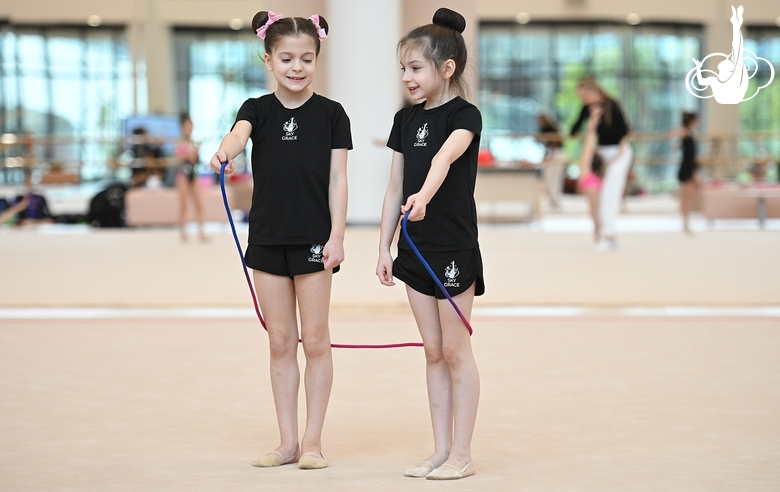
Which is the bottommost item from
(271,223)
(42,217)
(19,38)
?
(42,217)

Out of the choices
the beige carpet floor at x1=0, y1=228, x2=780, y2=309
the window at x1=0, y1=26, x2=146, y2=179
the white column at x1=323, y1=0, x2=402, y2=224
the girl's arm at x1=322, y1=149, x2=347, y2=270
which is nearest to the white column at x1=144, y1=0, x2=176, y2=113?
the window at x1=0, y1=26, x2=146, y2=179

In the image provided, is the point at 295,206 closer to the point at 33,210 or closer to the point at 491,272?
the point at 491,272

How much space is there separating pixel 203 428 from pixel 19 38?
27.3 m

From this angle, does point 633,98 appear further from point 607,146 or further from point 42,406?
point 42,406

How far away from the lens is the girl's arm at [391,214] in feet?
10.3

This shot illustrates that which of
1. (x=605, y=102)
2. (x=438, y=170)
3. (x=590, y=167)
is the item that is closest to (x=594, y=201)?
(x=590, y=167)

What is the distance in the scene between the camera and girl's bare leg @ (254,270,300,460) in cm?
327

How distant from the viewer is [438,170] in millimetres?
2936

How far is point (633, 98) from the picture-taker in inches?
1121

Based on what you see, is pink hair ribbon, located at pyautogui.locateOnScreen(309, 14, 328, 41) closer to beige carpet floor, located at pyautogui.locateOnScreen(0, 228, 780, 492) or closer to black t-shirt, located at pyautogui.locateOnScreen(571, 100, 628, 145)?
beige carpet floor, located at pyautogui.locateOnScreen(0, 228, 780, 492)

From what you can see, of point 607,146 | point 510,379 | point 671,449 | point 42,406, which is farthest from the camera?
point 607,146

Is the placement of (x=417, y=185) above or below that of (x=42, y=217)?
above

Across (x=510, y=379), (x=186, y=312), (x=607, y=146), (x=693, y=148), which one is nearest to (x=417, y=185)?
(x=510, y=379)

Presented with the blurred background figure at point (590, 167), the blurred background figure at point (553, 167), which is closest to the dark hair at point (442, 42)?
the blurred background figure at point (590, 167)
